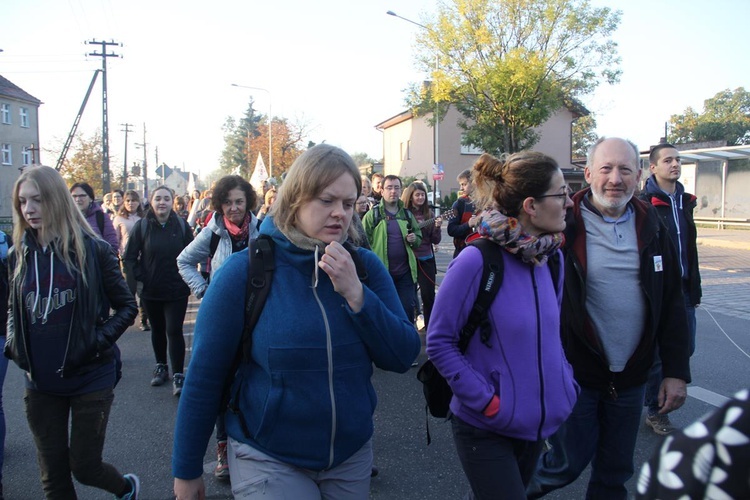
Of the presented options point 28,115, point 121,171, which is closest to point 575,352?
point 121,171

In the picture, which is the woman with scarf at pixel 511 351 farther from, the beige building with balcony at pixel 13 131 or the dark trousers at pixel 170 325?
the beige building with balcony at pixel 13 131

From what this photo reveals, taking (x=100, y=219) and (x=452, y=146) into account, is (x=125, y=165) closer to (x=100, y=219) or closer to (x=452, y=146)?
(x=452, y=146)

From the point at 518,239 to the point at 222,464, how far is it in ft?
9.09

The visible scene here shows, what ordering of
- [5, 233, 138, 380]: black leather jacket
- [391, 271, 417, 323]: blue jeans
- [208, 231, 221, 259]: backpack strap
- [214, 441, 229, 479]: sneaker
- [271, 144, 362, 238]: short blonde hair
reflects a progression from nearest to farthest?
[271, 144, 362, 238]: short blonde hair → [5, 233, 138, 380]: black leather jacket → [214, 441, 229, 479]: sneaker → [208, 231, 221, 259]: backpack strap → [391, 271, 417, 323]: blue jeans

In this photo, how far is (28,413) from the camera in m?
2.92

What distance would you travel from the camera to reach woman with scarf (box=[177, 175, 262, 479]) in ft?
14.9

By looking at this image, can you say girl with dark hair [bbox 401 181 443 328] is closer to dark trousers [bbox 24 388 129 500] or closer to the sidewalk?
dark trousers [bbox 24 388 129 500]

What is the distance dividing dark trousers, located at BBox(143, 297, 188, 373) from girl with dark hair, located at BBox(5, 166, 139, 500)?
243cm

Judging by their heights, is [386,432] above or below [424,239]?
below

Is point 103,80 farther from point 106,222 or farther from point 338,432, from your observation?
point 338,432

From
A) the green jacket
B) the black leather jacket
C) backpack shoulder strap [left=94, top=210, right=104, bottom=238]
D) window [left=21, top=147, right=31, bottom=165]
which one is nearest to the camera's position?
the black leather jacket

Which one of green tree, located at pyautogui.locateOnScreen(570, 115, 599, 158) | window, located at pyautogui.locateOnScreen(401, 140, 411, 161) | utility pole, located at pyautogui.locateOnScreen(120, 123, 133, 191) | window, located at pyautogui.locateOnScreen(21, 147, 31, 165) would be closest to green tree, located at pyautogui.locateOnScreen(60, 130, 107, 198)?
utility pole, located at pyautogui.locateOnScreen(120, 123, 133, 191)

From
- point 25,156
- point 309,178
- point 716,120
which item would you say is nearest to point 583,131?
point 716,120

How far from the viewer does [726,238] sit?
19766 millimetres
